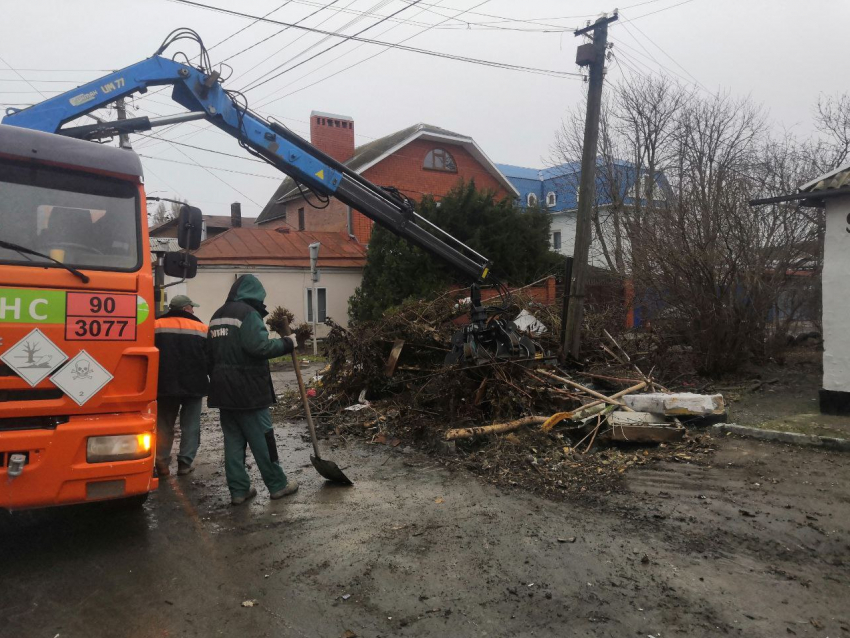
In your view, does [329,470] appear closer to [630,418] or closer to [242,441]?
[242,441]

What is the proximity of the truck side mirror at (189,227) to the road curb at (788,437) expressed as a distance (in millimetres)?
6374

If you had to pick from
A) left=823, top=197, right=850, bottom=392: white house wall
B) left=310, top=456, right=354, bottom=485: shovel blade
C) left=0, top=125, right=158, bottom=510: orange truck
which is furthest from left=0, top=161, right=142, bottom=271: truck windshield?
left=823, top=197, right=850, bottom=392: white house wall

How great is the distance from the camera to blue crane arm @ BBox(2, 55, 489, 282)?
6465 mm

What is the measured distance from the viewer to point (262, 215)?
3856 centimetres

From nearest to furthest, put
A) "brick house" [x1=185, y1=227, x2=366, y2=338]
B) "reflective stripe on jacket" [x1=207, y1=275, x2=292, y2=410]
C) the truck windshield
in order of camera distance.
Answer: the truck windshield < "reflective stripe on jacket" [x1=207, y1=275, x2=292, y2=410] < "brick house" [x1=185, y1=227, x2=366, y2=338]

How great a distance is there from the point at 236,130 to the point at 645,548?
6.46m

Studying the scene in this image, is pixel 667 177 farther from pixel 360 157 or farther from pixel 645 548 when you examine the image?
pixel 645 548

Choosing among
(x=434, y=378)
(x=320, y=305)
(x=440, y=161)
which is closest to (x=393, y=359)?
(x=434, y=378)

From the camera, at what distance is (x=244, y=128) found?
779 centimetres

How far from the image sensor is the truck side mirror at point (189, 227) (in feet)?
16.7

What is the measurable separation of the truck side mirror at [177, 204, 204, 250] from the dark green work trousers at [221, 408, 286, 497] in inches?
57.9

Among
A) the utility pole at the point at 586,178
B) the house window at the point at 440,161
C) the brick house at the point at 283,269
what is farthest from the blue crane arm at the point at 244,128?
the house window at the point at 440,161

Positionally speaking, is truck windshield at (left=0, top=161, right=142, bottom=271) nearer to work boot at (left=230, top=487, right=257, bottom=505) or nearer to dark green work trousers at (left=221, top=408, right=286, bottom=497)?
dark green work trousers at (left=221, top=408, right=286, bottom=497)

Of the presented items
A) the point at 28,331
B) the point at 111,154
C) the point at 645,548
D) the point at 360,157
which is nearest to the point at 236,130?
the point at 111,154
